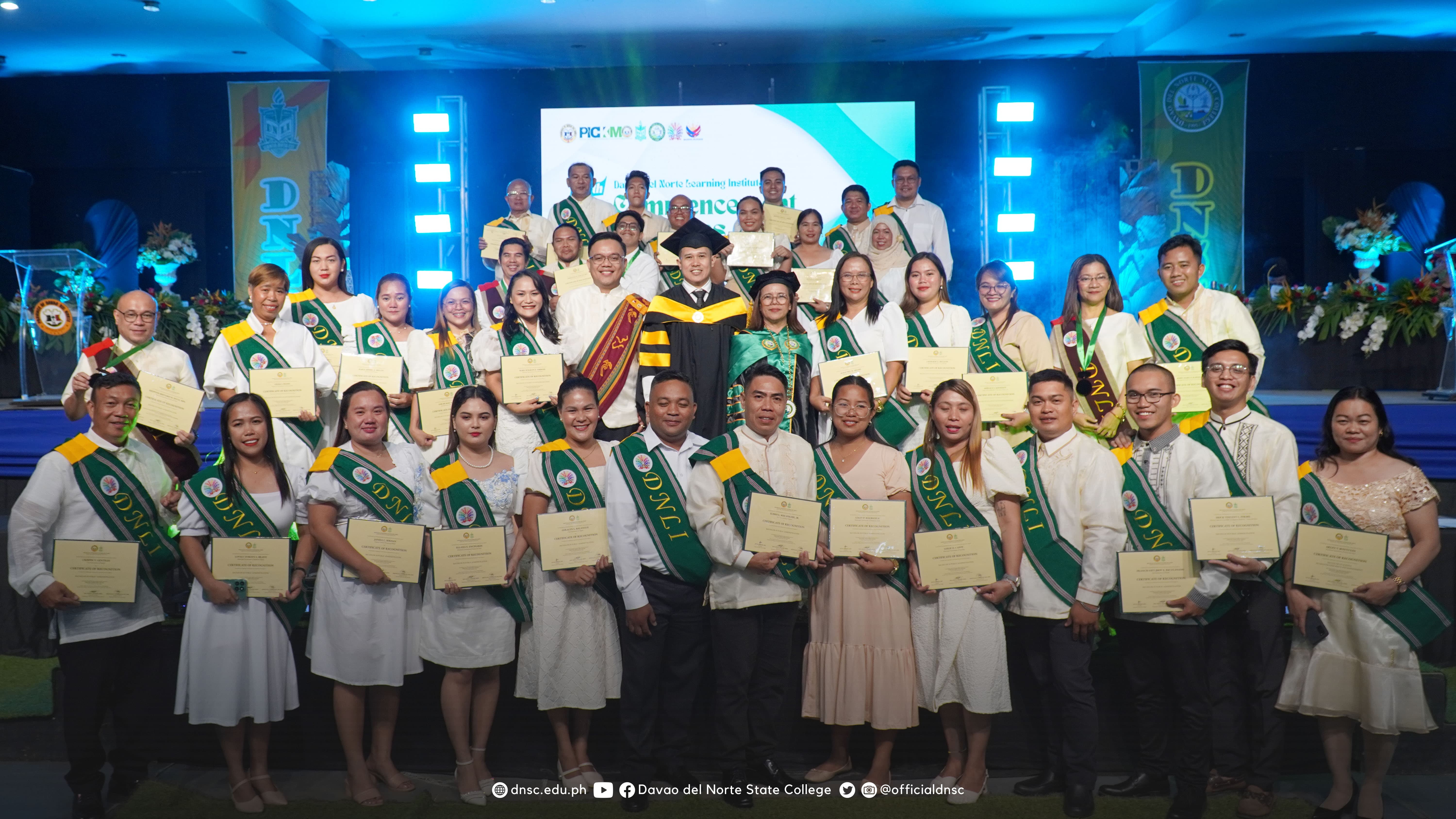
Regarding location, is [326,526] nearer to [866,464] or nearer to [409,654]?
[409,654]

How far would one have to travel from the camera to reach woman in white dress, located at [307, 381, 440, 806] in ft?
10.8

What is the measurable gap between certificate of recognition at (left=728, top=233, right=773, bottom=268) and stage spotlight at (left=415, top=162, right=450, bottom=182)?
20.3 ft

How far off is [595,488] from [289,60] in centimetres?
917

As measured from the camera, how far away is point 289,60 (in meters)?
10.6

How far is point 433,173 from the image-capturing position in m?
10.3

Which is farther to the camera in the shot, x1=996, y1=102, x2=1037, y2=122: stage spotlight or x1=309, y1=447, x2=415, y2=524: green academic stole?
x1=996, y1=102, x2=1037, y2=122: stage spotlight

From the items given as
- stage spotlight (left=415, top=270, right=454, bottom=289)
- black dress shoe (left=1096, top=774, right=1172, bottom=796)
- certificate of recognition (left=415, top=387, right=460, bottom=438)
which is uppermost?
stage spotlight (left=415, top=270, right=454, bottom=289)

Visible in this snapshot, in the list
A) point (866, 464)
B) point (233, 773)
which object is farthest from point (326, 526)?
point (866, 464)

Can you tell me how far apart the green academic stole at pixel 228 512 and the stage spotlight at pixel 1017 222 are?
328 inches

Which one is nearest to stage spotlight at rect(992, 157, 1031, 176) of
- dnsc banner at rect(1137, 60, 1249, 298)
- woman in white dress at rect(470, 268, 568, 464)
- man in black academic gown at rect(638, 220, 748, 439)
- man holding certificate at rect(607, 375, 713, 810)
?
dnsc banner at rect(1137, 60, 1249, 298)

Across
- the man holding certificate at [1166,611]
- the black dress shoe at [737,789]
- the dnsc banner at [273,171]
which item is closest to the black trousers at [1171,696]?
the man holding certificate at [1166,611]

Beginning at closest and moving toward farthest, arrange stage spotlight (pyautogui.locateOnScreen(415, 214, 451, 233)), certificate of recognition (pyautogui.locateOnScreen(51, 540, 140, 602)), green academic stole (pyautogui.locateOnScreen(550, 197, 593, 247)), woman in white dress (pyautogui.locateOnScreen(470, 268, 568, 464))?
certificate of recognition (pyautogui.locateOnScreen(51, 540, 140, 602))
woman in white dress (pyautogui.locateOnScreen(470, 268, 568, 464))
green academic stole (pyautogui.locateOnScreen(550, 197, 593, 247))
stage spotlight (pyautogui.locateOnScreen(415, 214, 451, 233))

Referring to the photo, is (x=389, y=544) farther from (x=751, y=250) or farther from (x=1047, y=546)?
(x=751, y=250)

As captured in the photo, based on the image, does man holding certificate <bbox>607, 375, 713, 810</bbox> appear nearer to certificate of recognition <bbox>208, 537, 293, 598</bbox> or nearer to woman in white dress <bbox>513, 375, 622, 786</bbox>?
woman in white dress <bbox>513, 375, 622, 786</bbox>
